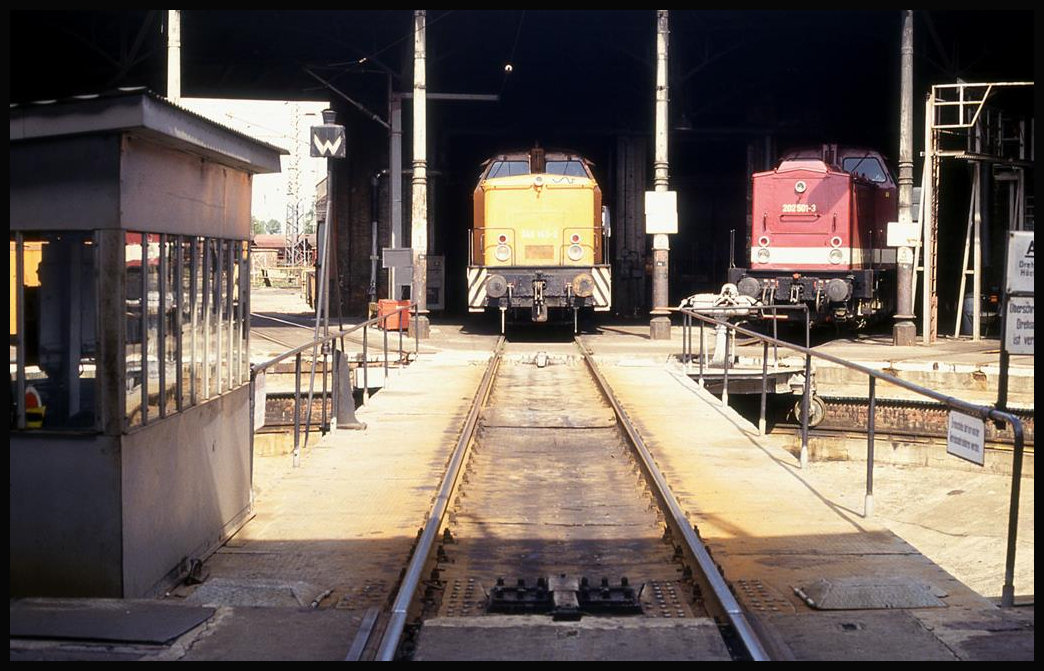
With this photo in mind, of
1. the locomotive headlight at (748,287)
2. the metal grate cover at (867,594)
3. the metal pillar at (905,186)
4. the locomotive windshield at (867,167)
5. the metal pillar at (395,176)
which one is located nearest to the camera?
the metal grate cover at (867,594)

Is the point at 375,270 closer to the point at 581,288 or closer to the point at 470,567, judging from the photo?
the point at 581,288

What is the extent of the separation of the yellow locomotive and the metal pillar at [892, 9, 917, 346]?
5.67 meters

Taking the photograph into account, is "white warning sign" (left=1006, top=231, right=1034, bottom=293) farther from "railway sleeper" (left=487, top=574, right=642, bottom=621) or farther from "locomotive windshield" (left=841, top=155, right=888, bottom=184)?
"locomotive windshield" (left=841, top=155, right=888, bottom=184)

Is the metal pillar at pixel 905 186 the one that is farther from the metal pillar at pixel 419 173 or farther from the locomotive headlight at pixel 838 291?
the metal pillar at pixel 419 173

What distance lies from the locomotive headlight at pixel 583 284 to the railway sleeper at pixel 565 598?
16879 mm

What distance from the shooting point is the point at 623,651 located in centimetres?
579

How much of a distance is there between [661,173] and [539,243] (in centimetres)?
278

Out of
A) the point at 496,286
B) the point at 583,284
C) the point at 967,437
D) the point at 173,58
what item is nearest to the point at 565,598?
the point at 967,437

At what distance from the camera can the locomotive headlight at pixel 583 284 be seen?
2392 cm

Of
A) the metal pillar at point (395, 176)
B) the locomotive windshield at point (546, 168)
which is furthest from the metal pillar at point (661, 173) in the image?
the metal pillar at point (395, 176)

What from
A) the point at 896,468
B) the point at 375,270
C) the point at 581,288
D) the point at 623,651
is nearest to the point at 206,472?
the point at 623,651

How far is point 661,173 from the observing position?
79.8 feet

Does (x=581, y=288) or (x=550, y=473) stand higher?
(x=581, y=288)

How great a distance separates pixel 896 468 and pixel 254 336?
13.4m
